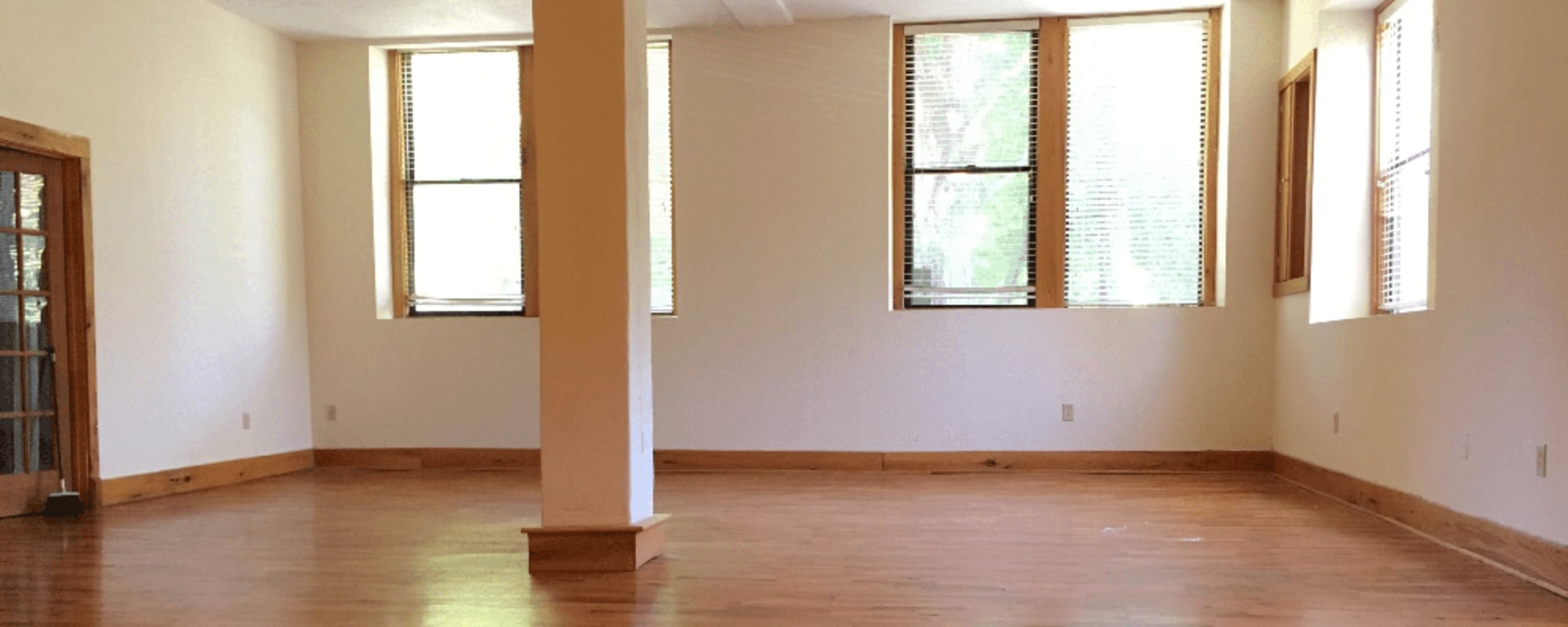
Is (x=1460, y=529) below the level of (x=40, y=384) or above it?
below

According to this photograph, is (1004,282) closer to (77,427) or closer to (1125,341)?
(1125,341)

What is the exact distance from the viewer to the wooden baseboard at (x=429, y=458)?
23.3 ft

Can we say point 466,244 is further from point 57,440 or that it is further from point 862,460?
point 862,460

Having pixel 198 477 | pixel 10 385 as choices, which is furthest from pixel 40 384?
pixel 198 477

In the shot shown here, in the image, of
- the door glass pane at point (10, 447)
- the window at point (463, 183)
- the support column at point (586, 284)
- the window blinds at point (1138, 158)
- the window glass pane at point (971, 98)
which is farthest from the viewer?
the window at point (463, 183)

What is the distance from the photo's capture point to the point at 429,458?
724 centimetres

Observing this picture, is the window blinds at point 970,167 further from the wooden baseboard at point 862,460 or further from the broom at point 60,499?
the broom at point 60,499

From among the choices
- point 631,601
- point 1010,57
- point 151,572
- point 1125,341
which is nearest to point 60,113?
point 151,572

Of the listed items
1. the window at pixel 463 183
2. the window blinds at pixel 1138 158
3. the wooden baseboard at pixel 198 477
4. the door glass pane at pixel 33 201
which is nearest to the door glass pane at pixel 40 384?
the wooden baseboard at pixel 198 477

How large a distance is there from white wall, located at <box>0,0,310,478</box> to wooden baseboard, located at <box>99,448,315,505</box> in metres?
0.06

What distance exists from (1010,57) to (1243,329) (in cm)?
230

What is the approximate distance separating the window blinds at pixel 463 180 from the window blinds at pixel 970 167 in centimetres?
283

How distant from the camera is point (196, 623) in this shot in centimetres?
323

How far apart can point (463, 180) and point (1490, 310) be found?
6.19 metres
